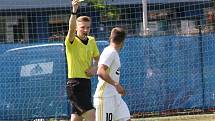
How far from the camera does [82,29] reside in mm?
8070

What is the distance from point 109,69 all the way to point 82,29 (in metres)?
1.06

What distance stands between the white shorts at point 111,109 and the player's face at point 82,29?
116 cm

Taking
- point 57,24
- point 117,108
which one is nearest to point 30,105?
point 117,108

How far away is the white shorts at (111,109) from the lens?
7.19 metres

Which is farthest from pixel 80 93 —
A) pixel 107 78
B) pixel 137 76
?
pixel 137 76

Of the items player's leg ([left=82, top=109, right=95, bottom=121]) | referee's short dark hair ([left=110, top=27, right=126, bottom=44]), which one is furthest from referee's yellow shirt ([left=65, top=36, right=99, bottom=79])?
referee's short dark hair ([left=110, top=27, right=126, bottom=44])

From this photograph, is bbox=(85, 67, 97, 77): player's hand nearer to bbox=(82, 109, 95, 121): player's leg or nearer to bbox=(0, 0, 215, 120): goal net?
bbox=(82, 109, 95, 121): player's leg

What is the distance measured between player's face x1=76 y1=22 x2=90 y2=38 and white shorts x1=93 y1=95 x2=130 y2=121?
1.16 meters

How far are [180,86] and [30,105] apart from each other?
3.22 metres

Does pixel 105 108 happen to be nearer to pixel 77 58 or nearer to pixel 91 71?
pixel 91 71

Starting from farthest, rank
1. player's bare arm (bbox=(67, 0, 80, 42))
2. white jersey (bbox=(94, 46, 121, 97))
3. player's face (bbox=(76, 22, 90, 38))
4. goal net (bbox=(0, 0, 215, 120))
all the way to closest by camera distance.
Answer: goal net (bbox=(0, 0, 215, 120)) < player's face (bbox=(76, 22, 90, 38)) < player's bare arm (bbox=(67, 0, 80, 42)) < white jersey (bbox=(94, 46, 121, 97))

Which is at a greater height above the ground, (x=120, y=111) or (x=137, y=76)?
(x=120, y=111)

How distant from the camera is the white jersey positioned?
7.15 meters

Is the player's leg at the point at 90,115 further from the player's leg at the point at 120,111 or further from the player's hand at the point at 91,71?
the player's leg at the point at 120,111
